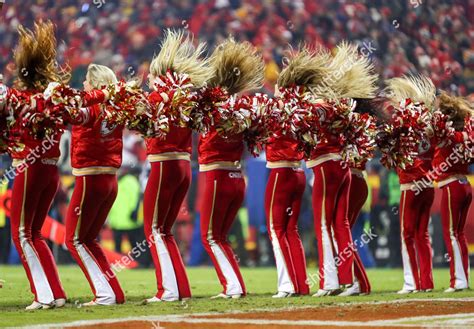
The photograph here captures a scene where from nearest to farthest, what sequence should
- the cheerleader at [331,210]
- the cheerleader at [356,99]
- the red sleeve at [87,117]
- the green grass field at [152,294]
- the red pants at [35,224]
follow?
1. the green grass field at [152,294]
2. the red sleeve at [87,117]
3. the red pants at [35,224]
4. the cheerleader at [331,210]
5. the cheerleader at [356,99]

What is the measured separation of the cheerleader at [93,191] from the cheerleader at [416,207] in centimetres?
348

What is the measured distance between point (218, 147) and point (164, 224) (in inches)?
33.8

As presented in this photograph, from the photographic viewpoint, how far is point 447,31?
18.7 m

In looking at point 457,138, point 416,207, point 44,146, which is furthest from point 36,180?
point 457,138

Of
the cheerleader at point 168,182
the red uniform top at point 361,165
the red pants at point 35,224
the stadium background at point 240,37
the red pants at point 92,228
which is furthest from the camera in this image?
the stadium background at point 240,37

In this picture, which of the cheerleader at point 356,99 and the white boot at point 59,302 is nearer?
the white boot at point 59,302

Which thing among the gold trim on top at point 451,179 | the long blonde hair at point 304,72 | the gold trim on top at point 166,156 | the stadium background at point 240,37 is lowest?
the gold trim on top at point 451,179

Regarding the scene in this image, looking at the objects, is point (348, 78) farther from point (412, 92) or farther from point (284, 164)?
point (412, 92)

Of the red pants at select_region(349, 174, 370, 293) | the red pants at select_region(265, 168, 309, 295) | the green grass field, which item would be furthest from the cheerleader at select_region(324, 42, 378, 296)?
the red pants at select_region(265, 168, 309, 295)

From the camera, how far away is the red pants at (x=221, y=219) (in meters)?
8.89

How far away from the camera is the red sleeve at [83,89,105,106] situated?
24.4 ft

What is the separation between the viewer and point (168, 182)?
8.55 meters

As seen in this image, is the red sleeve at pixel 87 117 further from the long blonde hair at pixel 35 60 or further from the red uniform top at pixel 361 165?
the red uniform top at pixel 361 165

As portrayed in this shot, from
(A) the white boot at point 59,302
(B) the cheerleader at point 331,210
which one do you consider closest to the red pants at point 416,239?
(B) the cheerleader at point 331,210
